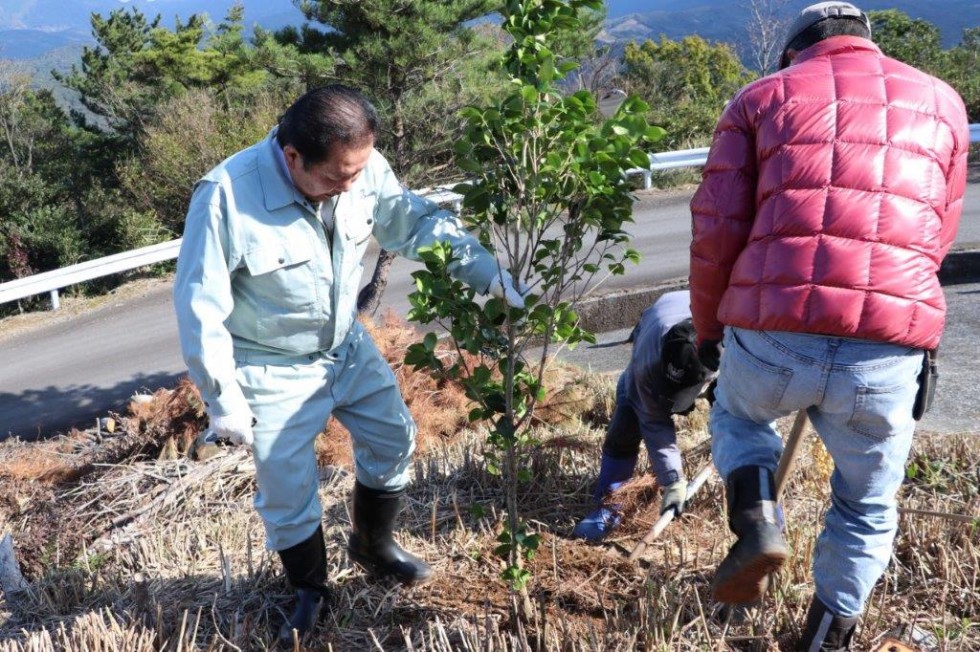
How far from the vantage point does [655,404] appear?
10.7 ft

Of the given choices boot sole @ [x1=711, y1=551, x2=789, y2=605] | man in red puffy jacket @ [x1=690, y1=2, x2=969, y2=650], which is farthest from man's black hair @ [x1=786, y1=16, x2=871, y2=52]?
boot sole @ [x1=711, y1=551, x2=789, y2=605]

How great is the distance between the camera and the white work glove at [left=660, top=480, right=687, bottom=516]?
331 centimetres

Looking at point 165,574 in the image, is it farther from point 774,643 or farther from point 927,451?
point 927,451

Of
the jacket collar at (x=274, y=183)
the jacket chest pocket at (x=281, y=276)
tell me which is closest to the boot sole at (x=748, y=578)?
the jacket chest pocket at (x=281, y=276)

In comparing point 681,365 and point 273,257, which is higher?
point 273,257

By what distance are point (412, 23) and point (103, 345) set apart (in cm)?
462

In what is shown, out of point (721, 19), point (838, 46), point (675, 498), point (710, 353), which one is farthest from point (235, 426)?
point (721, 19)

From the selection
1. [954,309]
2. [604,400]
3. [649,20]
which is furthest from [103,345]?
[649,20]

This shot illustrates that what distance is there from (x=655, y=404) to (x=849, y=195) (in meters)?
1.32

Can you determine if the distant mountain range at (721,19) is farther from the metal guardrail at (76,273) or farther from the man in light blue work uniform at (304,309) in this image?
the man in light blue work uniform at (304,309)

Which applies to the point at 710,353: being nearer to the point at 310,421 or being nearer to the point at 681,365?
the point at 681,365

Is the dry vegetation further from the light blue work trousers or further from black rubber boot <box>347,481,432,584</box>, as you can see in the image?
the light blue work trousers

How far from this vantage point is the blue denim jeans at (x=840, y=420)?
217 cm

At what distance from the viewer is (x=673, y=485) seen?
336 centimetres
